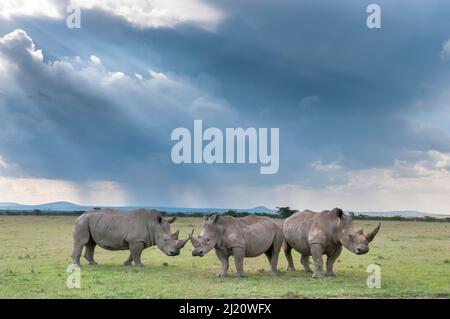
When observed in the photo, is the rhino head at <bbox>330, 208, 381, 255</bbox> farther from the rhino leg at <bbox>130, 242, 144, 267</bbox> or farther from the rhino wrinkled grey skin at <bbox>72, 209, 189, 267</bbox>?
the rhino leg at <bbox>130, 242, 144, 267</bbox>

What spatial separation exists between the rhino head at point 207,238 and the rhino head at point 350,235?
334 centimetres

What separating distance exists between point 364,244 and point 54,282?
8295mm

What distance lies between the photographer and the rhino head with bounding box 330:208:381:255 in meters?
15.5

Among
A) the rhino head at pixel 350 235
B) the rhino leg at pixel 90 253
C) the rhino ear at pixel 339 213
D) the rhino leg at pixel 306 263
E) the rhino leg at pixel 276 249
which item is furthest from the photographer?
the rhino leg at pixel 90 253

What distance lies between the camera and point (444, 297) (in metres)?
13.6

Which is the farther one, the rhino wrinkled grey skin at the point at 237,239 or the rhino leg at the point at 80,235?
the rhino leg at the point at 80,235

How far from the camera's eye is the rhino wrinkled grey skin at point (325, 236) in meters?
15.7

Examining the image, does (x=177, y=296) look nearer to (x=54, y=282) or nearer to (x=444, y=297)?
(x=54, y=282)

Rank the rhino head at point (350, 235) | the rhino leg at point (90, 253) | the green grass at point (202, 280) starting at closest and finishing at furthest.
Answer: the green grass at point (202, 280) → the rhino head at point (350, 235) → the rhino leg at point (90, 253)

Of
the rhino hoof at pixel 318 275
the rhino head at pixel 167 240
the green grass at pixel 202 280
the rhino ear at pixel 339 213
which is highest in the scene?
the rhino ear at pixel 339 213

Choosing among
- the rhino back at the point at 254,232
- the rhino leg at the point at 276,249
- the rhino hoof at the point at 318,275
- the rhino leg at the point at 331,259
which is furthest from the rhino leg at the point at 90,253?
the rhino leg at the point at 331,259

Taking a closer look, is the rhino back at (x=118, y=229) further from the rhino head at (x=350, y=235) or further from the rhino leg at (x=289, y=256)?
the rhino head at (x=350, y=235)
